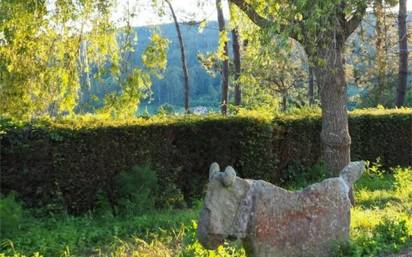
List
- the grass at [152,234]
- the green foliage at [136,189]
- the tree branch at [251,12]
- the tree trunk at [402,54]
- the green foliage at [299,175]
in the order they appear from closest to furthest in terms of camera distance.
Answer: the grass at [152,234]
the tree branch at [251,12]
the green foliage at [136,189]
the green foliage at [299,175]
the tree trunk at [402,54]

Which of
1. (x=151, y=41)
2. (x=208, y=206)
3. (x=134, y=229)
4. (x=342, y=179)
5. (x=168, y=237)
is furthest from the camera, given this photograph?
(x=151, y=41)

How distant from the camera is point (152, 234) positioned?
29.1 feet

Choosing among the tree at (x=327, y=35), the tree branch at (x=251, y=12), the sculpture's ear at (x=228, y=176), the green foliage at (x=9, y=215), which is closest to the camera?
the sculpture's ear at (x=228, y=176)

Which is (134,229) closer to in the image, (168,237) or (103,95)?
(168,237)

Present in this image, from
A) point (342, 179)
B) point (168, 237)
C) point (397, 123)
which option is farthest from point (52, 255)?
point (397, 123)

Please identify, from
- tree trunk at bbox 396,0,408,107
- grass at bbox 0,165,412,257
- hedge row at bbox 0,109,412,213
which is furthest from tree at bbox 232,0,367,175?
tree trunk at bbox 396,0,408,107

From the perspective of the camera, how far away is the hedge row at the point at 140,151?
10.7 meters

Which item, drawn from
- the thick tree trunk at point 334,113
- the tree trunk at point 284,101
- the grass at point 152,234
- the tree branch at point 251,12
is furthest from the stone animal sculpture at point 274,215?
the tree trunk at point 284,101

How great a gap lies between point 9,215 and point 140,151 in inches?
132

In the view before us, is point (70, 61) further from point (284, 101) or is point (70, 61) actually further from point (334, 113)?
point (284, 101)

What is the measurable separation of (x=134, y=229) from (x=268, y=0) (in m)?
4.12

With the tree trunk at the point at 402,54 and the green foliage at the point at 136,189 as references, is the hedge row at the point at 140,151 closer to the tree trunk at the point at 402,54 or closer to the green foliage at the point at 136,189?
the green foliage at the point at 136,189

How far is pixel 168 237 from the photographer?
28.4 ft

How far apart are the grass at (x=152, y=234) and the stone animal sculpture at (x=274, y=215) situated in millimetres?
218
